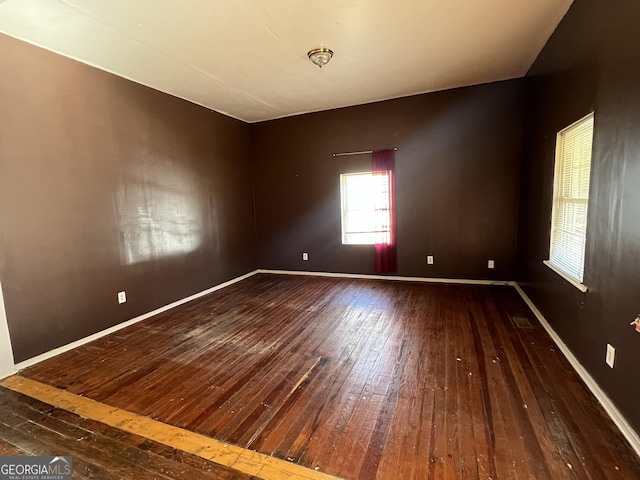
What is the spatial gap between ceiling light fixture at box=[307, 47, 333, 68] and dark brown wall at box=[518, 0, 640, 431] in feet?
6.57

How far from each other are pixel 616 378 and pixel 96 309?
167 inches

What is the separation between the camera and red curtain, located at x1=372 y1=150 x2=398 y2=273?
4.68 meters

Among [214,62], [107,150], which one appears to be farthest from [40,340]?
[214,62]

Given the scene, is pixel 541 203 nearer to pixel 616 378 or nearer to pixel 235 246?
pixel 616 378

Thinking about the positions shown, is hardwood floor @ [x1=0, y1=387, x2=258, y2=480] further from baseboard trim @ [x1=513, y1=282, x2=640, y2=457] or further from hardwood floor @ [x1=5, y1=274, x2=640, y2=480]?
baseboard trim @ [x1=513, y1=282, x2=640, y2=457]

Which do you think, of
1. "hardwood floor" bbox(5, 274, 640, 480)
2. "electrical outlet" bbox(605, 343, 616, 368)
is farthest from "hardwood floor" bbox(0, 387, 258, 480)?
"electrical outlet" bbox(605, 343, 616, 368)

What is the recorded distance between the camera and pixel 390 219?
187 inches

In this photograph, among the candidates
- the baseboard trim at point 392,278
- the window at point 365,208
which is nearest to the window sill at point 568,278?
the baseboard trim at point 392,278

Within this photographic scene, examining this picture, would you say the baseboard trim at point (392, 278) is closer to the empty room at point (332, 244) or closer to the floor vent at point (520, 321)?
the empty room at point (332, 244)

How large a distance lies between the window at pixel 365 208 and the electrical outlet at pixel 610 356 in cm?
310

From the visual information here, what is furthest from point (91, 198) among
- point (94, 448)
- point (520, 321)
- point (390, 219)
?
point (520, 321)

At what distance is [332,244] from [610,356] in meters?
3.81

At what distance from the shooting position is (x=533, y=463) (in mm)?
1488

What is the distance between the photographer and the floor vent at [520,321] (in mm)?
3043
